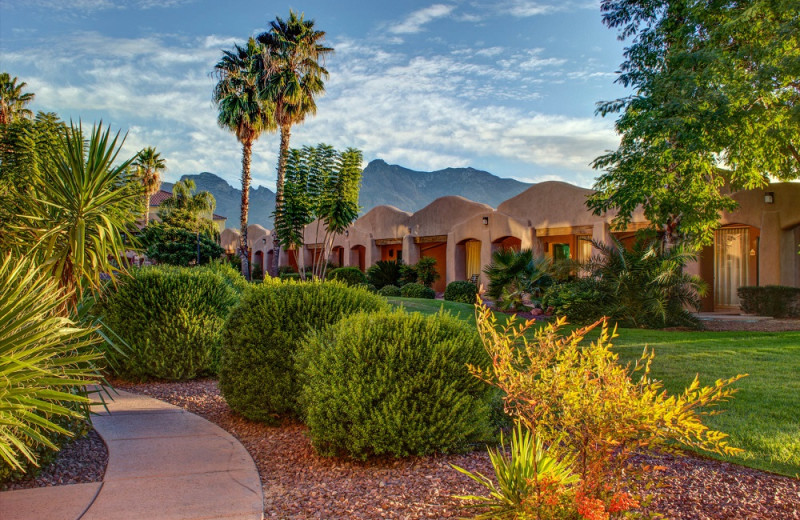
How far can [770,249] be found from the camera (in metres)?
17.0

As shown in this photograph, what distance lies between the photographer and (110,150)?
5.39 meters

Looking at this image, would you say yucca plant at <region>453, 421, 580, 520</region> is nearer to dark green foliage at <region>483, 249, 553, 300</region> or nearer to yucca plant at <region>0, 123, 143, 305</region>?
yucca plant at <region>0, 123, 143, 305</region>

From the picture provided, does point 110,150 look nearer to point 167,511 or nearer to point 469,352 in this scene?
point 167,511

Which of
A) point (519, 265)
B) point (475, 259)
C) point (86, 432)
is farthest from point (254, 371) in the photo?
point (475, 259)

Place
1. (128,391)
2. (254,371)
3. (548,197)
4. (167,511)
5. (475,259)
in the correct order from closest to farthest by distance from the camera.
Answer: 1. (167,511)
2. (254,371)
3. (128,391)
4. (548,197)
5. (475,259)

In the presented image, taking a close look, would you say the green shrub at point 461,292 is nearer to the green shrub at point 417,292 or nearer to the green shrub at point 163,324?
the green shrub at point 417,292

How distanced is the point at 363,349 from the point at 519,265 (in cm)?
1345

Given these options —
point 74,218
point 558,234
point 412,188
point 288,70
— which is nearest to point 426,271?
point 558,234

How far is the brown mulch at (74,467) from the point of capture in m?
4.16

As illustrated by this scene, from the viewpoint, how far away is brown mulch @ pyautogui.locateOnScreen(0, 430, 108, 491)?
416cm

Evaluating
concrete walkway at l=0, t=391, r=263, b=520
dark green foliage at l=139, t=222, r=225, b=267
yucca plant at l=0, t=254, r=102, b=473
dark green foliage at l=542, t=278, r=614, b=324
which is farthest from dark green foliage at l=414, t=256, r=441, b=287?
yucca plant at l=0, t=254, r=102, b=473

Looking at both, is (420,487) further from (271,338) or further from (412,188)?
(412,188)

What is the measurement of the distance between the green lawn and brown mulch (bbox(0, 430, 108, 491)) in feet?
9.40

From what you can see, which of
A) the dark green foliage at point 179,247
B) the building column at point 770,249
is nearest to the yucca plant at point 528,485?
the building column at point 770,249
